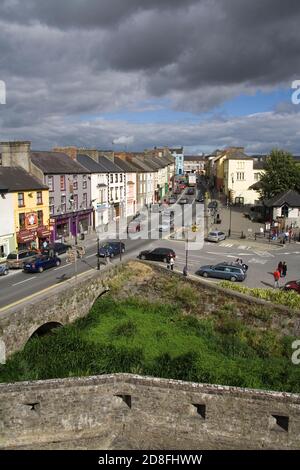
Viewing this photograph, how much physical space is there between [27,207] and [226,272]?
66.1ft

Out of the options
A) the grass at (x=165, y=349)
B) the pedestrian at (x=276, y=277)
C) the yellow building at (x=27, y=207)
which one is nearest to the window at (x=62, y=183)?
the yellow building at (x=27, y=207)

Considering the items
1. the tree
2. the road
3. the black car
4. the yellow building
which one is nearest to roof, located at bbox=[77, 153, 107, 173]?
the road

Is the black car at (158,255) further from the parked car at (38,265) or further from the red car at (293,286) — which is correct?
the red car at (293,286)

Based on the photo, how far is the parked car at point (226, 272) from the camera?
27.3 metres

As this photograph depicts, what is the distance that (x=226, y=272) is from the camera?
90.7 ft

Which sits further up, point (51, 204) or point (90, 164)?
point (90, 164)

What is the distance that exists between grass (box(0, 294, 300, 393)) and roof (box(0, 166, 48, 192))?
57.0 ft

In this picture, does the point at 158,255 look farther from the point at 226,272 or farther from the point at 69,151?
the point at 69,151

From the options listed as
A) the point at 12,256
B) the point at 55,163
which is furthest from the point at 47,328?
the point at 55,163

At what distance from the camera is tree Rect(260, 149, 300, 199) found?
5612cm

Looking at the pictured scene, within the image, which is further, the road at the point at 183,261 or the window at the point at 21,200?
the window at the point at 21,200

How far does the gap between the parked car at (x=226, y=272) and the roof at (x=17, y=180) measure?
18356mm
